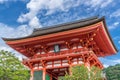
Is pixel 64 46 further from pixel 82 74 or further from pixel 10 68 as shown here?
pixel 82 74

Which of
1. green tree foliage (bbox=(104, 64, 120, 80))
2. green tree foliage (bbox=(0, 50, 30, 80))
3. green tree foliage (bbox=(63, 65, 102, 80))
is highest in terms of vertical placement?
green tree foliage (bbox=(104, 64, 120, 80))

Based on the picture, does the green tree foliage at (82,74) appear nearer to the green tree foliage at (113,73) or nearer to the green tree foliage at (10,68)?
the green tree foliage at (10,68)

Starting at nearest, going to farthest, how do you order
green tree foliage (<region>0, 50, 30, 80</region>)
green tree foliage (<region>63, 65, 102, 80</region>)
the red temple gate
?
green tree foliage (<region>63, 65, 102, 80</region>)
green tree foliage (<region>0, 50, 30, 80</region>)
the red temple gate

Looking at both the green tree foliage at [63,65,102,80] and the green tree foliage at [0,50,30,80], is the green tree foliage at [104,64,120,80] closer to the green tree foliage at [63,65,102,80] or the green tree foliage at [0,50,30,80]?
the green tree foliage at [0,50,30,80]

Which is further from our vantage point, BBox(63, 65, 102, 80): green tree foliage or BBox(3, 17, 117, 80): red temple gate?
BBox(3, 17, 117, 80): red temple gate

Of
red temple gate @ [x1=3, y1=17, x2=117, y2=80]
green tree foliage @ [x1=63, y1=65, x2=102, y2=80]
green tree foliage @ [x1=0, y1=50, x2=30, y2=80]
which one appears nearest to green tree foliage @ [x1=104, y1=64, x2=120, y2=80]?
red temple gate @ [x1=3, y1=17, x2=117, y2=80]

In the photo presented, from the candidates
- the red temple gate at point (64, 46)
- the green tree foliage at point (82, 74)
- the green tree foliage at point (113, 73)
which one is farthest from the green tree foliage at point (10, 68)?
the green tree foliage at point (113, 73)

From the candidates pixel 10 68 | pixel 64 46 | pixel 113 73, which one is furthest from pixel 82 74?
pixel 113 73

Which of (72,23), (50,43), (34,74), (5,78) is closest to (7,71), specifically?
(5,78)

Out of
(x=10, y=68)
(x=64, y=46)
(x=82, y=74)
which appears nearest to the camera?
(x=82, y=74)

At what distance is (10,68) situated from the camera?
18906mm

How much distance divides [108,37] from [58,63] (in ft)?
20.9

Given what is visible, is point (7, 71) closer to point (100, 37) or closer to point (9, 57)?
point (9, 57)

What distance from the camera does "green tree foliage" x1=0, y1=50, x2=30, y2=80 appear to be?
61.5 ft
